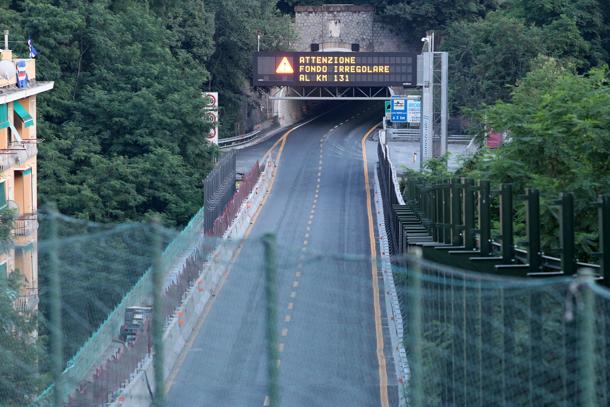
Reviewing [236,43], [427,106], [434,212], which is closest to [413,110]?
[427,106]

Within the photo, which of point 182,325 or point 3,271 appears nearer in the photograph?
point 182,325

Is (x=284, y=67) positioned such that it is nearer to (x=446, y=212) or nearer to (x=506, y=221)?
(x=446, y=212)

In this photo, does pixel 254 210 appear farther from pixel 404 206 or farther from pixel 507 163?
pixel 507 163

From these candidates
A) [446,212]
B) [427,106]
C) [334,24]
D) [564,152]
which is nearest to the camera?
[446,212]

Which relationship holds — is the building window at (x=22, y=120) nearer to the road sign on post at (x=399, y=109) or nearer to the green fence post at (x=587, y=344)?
the road sign on post at (x=399, y=109)

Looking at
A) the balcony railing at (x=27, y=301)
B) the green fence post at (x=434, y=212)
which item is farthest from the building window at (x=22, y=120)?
the balcony railing at (x=27, y=301)

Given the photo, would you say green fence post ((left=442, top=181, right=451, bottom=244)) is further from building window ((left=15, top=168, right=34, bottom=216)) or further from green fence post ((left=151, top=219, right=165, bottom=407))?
building window ((left=15, top=168, right=34, bottom=216))

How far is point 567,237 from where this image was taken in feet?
40.4

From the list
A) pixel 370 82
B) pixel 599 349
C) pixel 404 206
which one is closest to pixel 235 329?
pixel 599 349

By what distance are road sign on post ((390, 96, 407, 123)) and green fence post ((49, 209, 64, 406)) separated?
5196 centimetres

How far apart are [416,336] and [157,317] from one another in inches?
71.4

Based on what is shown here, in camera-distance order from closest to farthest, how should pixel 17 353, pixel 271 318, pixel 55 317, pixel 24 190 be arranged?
pixel 271 318
pixel 55 317
pixel 17 353
pixel 24 190

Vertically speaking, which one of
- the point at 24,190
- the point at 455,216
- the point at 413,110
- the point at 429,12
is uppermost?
the point at 429,12

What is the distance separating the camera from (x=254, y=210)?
46.4 metres
